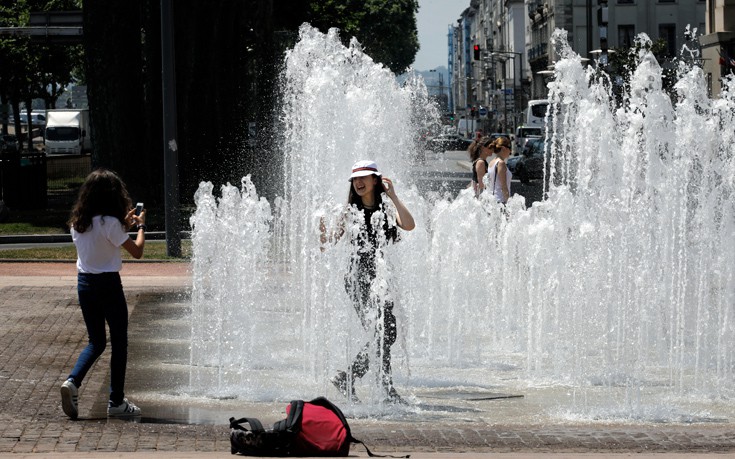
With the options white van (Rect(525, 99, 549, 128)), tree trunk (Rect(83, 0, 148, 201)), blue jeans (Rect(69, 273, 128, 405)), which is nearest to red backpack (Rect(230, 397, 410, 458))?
blue jeans (Rect(69, 273, 128, 405))

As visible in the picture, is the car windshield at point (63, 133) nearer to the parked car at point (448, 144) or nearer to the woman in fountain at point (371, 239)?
A: the parked car at point (448, 144)

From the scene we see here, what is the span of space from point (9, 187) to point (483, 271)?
18.3 metres

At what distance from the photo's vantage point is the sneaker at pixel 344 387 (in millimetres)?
8570

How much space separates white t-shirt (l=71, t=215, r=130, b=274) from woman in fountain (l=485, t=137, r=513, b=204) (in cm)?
717

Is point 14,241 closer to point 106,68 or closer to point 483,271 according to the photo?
point 106,68

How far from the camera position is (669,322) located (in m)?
11.7

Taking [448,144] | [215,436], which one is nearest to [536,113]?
[448,144]

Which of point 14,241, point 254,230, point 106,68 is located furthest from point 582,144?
point 106,68

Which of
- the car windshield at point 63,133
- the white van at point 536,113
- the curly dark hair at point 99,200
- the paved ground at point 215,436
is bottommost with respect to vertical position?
the paved ground at point 215,436

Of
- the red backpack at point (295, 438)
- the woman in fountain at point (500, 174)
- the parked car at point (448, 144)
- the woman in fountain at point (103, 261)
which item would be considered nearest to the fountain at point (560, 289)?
the woman in fountain at point (500, 174)

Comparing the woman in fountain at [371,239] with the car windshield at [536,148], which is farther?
the car windshield at [536,148]

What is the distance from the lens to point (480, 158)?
15.7m

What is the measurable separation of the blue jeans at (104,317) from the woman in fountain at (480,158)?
7747 mm

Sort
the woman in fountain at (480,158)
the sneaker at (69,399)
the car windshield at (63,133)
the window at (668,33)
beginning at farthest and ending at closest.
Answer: the window at (668,33) < the car windshield at (63,133) < the woman in fountain at (480,158) < the sneaker at (69,399)
